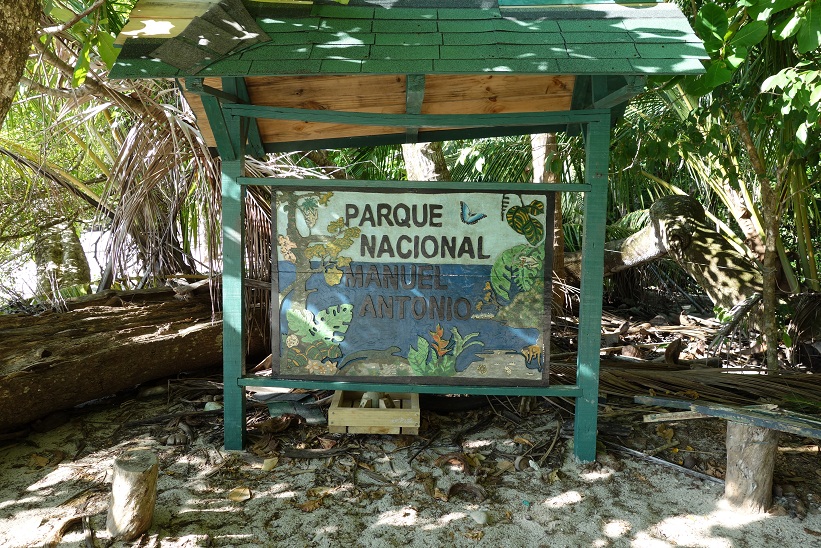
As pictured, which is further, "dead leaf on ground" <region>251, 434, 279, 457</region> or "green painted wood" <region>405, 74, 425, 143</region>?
"dead leaf on ground" <region>251, 434, 279, 457</region>

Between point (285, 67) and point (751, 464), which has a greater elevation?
point (285, 67)

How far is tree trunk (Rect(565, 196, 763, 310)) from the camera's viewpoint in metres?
6.35

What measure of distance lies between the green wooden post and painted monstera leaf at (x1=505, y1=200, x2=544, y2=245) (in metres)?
0.27

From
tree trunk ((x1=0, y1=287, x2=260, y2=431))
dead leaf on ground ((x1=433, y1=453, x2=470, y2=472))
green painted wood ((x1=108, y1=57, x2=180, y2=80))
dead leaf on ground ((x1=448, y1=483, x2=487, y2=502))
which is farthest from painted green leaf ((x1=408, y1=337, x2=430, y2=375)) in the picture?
tree trunk ((x1=0, y1=287, x2=260, y2=431))

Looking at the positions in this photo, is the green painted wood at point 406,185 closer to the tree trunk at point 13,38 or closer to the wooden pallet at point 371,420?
the wooden pallet at point 371,420

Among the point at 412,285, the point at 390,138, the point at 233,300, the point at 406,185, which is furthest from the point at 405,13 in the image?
the point at 233,300

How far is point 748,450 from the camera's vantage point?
3154 mm

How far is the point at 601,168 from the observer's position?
11.8ft

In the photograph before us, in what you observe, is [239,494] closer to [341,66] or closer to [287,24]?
[341,66]

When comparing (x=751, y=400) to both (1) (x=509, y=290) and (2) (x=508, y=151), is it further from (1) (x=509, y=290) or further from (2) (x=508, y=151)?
(2) (x=508, y=151)

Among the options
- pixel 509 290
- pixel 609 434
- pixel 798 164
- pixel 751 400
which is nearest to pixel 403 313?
pixel 509 290

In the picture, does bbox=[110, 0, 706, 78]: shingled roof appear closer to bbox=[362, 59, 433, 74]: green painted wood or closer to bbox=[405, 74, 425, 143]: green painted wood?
bbox=[362, 59, 433, 74]: green painted wood

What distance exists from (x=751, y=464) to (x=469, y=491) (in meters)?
1.48

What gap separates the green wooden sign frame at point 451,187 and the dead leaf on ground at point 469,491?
545 millimetres
